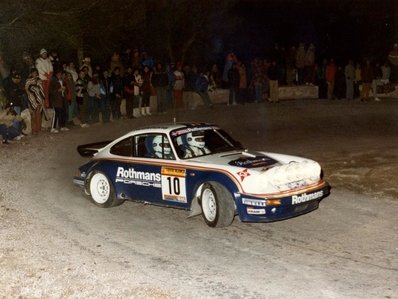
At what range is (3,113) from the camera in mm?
18172

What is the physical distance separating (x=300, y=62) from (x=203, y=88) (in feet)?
19.7

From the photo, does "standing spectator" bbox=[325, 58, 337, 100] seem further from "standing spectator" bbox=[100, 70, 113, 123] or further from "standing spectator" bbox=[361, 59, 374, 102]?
"standing spectator" bbox=[100, 70, 113, 123]

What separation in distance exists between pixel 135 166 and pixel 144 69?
486 inches

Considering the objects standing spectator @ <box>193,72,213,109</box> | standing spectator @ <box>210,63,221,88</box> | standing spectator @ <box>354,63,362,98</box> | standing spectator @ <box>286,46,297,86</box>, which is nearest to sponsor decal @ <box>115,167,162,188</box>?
standing spectator @ <box>193,72,213,109</box>

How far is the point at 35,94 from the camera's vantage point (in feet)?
58.6

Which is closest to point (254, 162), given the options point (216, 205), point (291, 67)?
point (216, 205)

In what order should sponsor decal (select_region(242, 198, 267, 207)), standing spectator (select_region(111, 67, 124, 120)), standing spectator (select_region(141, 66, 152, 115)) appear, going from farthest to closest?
standing spectator (select_region(141, 66, 152, 115)) < standing spectator (select_region(111, 67, 124, 120)) < sponsor decal (select_region(242, 198, 267, 207))

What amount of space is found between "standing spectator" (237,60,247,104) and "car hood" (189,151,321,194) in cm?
1568

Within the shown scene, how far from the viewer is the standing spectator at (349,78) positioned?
2666 cm

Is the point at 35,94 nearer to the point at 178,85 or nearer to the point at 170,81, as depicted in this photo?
the point at 170,81

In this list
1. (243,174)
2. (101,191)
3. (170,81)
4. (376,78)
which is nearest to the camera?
(243,174)

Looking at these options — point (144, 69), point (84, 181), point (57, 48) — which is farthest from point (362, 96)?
point (84, 181)

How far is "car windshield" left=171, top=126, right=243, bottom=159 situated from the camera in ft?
32.8

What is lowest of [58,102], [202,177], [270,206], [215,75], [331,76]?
[270,206]
